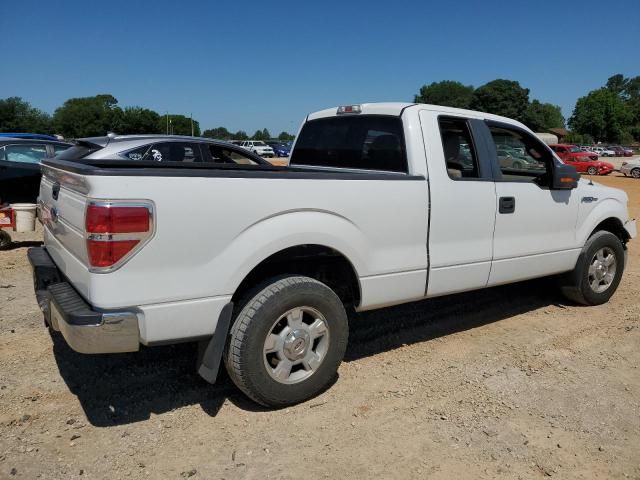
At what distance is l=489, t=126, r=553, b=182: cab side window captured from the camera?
466 cm

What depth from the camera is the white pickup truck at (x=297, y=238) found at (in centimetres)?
270

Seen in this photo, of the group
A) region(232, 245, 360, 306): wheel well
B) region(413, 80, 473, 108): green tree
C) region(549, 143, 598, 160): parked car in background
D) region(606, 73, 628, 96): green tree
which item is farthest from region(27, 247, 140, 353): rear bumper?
region(606, 73, 628, 96): green tree

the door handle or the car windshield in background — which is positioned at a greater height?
the door handle

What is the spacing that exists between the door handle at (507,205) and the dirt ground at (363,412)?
115 cm

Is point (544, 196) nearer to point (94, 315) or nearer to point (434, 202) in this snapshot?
point (434, 202)

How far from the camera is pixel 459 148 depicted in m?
4.45

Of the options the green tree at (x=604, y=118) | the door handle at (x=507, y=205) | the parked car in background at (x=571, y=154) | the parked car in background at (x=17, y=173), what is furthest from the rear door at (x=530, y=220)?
the green tree at (x=604, y=118)

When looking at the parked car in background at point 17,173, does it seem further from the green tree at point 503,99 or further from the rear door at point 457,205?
the green tree at point 503,99

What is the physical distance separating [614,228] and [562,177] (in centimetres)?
150

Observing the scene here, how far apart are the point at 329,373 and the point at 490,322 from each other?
2.27m

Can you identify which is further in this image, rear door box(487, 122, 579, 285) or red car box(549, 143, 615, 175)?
red car box(549, 143, 615, 175)

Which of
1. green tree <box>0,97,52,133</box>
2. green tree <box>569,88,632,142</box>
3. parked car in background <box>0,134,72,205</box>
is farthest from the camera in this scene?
green tree <box>569,88,632,142</box>

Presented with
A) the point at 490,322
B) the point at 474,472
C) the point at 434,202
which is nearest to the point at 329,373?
the point at 474,472

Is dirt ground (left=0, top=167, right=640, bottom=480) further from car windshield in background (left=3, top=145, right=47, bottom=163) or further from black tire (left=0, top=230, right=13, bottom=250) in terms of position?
car windshield in background (left=3, top=145, right=47, bottom=163)
